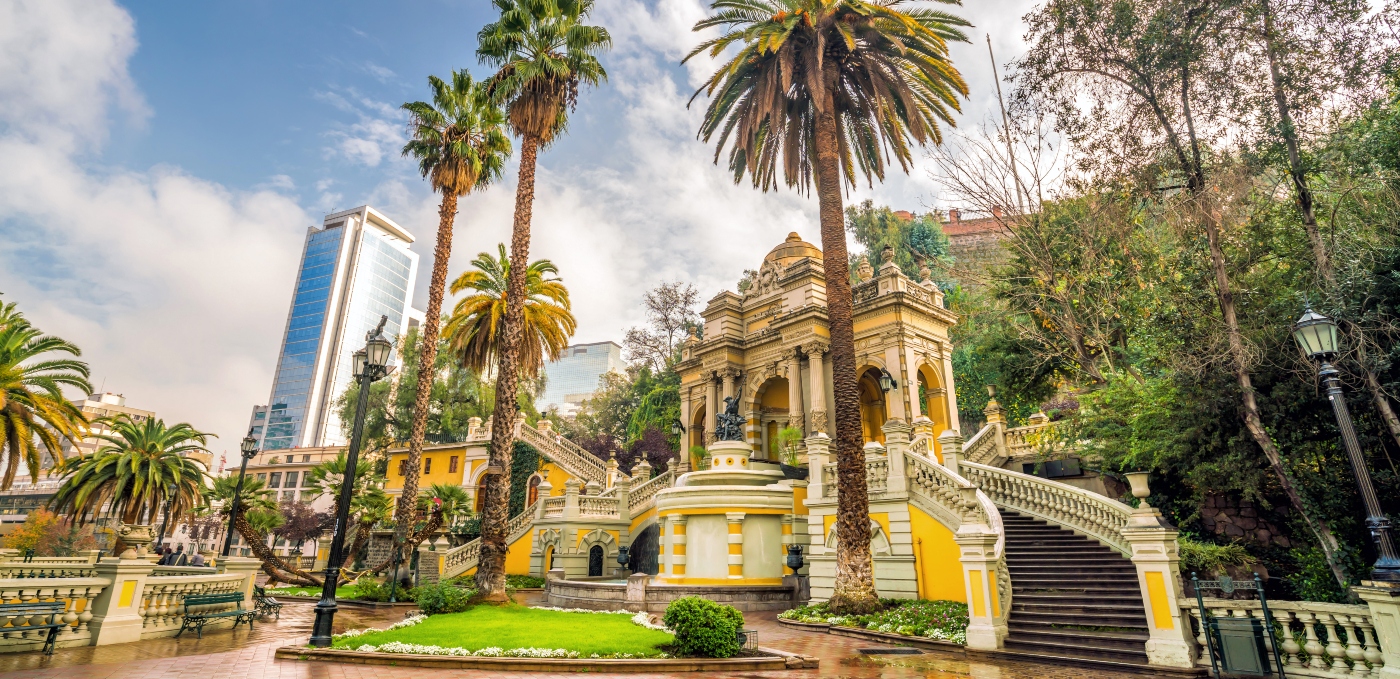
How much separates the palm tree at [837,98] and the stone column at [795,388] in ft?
33.0

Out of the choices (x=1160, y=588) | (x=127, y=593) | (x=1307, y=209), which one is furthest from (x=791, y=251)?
(x=127, y=593)

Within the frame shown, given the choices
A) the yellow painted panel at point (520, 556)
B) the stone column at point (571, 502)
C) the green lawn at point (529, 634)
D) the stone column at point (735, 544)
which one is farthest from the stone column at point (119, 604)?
the yellow painted panel at point (520, 556)

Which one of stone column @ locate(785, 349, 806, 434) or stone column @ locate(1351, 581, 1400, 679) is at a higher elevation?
stone column @ locate(785, 349, 806, 434)

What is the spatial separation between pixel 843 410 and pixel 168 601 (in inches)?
554

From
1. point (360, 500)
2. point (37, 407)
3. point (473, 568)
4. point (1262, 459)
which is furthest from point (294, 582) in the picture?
point (1262, 459)

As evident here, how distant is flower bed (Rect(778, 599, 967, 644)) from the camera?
12.4 metres

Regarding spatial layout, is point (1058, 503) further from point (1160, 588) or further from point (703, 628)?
point (703, 628)

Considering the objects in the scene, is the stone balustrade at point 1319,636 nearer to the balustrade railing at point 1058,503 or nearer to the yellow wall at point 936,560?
the balustrade railing at point 1058,503

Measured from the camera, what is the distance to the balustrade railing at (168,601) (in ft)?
38.8

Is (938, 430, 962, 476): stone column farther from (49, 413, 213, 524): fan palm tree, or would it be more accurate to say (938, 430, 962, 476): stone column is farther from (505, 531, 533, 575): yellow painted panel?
A: (49, 413, 213, 524): fan palm tree

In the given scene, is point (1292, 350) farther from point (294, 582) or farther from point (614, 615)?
point (294, 582)

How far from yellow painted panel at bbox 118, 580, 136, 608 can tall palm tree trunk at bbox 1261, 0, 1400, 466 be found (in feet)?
67.3

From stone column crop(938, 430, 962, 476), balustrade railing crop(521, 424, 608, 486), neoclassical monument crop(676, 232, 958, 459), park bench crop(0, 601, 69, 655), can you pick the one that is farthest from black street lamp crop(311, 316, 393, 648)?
balustrade railing crop(521, 424, 608, 486)

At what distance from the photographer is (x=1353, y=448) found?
8.02 metres
